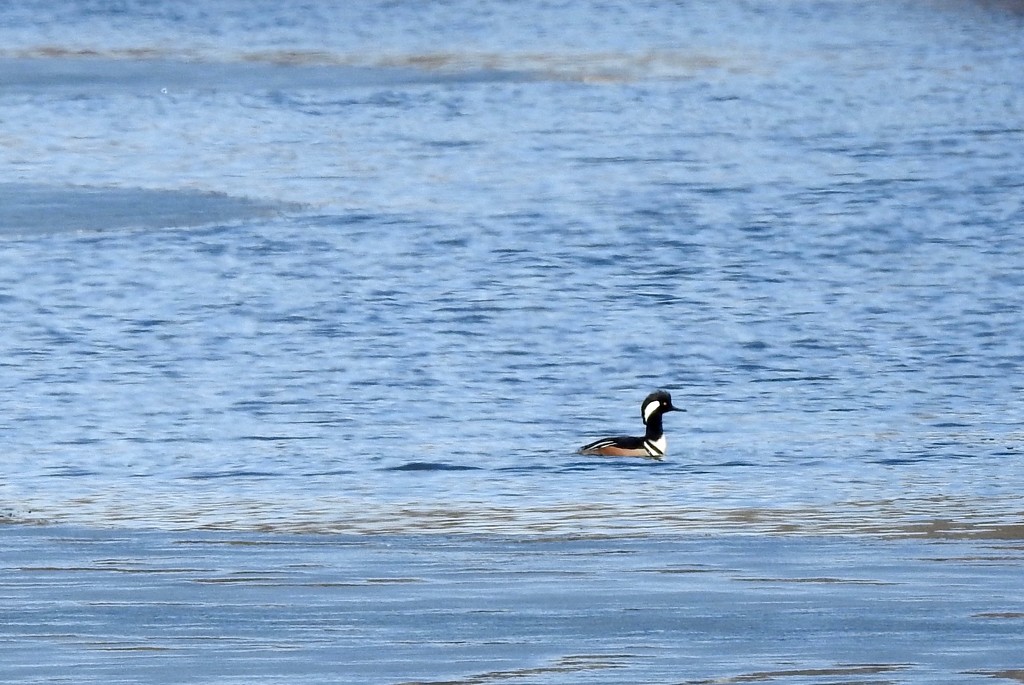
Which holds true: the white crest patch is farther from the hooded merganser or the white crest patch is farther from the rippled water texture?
the rippled water texture

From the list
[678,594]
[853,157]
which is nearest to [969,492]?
[678,594]

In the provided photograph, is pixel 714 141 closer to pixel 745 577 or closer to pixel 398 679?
pixel 745 577

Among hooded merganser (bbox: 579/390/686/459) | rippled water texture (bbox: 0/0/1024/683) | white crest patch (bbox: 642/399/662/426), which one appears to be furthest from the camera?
white crest patch (bbox: 642/399/662/426)

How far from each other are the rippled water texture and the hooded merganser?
7 cm

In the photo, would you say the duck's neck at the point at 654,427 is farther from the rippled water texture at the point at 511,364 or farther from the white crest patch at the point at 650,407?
the rippled water texture at the point at 511,364

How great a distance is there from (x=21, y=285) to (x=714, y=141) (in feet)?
23.3

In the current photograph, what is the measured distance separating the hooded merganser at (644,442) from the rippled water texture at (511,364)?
74 mm

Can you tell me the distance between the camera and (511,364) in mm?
11352

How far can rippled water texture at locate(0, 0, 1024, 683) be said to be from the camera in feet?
20.2

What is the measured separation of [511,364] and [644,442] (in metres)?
2.07

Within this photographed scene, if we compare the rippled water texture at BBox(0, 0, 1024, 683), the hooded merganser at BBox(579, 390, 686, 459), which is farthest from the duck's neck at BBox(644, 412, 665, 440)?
the rippled water texture at BBox(0, 0, 1024, 683)

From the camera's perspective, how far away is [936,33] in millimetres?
27609

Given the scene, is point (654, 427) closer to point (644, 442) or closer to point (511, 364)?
point (644, 442)

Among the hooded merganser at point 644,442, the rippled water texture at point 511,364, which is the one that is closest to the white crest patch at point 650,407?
the hooded merganser at point 644,442
